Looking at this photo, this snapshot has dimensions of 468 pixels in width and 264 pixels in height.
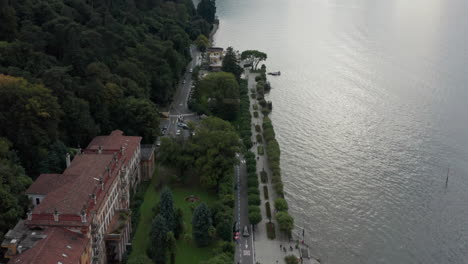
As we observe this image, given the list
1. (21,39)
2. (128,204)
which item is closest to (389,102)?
(128,204)

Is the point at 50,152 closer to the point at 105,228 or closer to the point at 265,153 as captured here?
the point at 105,228

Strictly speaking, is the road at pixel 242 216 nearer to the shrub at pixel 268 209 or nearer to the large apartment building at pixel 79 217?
the shrub at pixel 268 209

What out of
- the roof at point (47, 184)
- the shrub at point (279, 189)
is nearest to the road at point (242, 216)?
the shrub at point (279, 189)

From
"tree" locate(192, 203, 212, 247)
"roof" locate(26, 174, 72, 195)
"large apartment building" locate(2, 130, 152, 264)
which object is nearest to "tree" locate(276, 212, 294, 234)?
"tree" locate(192, 203, 212, 247)

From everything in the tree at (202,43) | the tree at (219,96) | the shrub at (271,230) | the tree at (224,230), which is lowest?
the shrub at (271,230)

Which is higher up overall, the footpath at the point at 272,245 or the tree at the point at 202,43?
the tree at the point at 202,43

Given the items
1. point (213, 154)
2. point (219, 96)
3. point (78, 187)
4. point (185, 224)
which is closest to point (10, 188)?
point (78, 187)

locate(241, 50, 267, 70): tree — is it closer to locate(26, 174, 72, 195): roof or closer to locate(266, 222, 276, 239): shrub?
locate(266, 222, 276, 239): shrub
